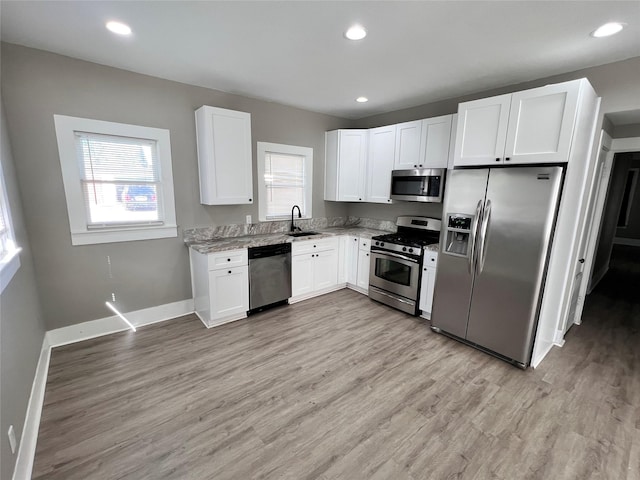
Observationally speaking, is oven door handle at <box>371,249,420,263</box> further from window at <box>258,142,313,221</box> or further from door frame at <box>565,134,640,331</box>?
door frame at <box>565,134,640,331</box>

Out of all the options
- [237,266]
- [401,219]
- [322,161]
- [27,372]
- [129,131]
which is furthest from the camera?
[322,161]

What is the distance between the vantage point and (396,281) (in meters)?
3.85

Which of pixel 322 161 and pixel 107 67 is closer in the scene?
pixel 107 67

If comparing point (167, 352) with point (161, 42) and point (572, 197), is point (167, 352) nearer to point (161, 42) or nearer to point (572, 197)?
point (161, 42)

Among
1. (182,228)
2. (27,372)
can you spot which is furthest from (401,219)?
(27,372)

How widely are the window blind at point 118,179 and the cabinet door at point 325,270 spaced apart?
221cm

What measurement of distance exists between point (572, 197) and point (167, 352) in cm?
418

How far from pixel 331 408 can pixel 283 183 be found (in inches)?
127

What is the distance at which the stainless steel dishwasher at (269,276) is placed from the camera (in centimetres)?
356

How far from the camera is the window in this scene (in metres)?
4.15

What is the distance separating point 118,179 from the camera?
304 cm

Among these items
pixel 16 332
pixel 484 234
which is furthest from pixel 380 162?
pixel 16 332

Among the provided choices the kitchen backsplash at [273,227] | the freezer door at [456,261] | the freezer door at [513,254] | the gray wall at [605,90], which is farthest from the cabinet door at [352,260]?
the freezer door at [513,254]

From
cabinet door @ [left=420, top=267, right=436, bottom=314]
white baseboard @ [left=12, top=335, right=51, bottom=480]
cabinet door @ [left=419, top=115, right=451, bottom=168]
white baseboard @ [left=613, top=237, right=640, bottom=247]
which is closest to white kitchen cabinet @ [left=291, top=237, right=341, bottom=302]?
cabinet door @ [left=420, top=267, right=436, bottom=314]
